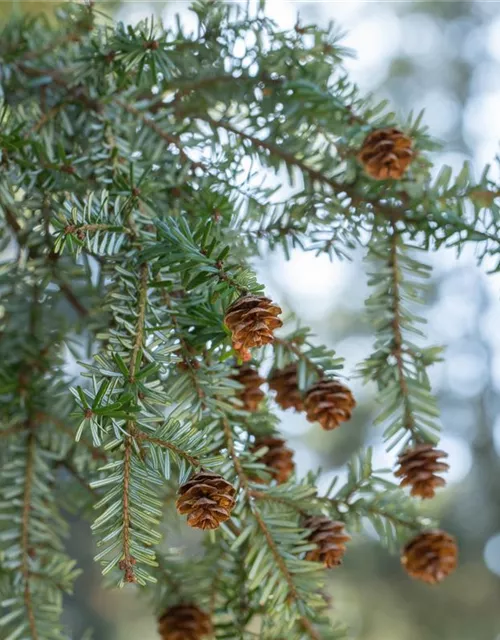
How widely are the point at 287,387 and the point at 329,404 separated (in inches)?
1.5

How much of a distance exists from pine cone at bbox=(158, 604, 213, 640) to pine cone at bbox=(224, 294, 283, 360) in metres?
0.22

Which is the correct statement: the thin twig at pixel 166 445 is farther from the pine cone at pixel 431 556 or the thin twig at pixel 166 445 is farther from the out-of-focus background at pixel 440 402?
the out-of-focus background at pixel 440 402

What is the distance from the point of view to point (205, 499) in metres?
0.27

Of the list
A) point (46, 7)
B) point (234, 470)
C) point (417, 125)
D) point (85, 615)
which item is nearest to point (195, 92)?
point (417, 125)

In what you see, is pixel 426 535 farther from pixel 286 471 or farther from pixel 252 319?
pixel 252 319

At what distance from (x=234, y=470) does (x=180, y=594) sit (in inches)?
5.4

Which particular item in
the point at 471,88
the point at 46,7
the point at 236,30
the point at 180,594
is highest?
the point at 471,88

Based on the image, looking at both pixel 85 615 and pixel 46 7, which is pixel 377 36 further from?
pixel 85 615

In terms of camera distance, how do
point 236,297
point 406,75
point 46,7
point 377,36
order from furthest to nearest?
point 406,75 < point 377,36 < point 46,7 < point 236,297

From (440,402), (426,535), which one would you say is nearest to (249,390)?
(426,535)

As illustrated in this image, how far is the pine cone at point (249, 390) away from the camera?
0.37 meters

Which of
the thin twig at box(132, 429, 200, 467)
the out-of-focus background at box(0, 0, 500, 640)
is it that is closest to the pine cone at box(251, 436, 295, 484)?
the thin twig at box(132, 429, 200, 467)

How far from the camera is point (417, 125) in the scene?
0.47m

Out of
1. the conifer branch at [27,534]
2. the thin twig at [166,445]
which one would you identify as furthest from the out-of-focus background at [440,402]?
the thin twig at [166,445]
